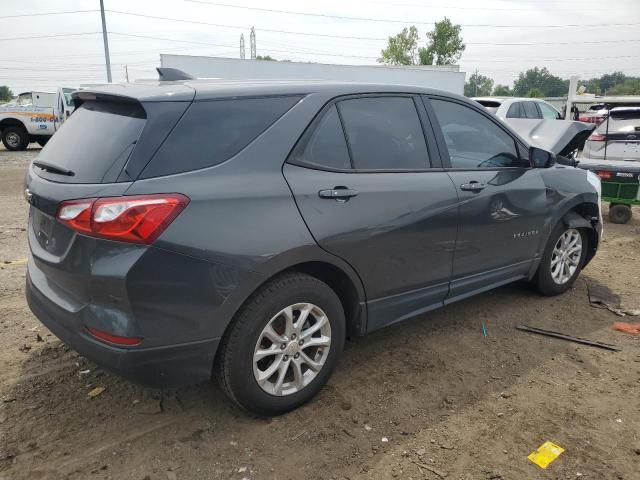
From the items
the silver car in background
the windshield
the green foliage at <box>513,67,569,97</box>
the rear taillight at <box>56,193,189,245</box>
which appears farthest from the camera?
the green foliage at <box>513,67,569,97</box>

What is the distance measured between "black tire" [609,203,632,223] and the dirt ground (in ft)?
15.0

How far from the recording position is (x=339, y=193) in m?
2.74

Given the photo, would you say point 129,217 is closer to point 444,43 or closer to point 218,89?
point 218,89

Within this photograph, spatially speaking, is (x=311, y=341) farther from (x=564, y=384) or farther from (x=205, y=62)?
(x=205, y=62)

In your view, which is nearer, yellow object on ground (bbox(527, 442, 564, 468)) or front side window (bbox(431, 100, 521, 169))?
yellow object on ground (bbox(527, 442, 564, 468))

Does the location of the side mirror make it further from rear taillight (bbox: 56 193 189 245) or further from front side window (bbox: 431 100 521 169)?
rear taillight (bbox: 56 193 189 245)

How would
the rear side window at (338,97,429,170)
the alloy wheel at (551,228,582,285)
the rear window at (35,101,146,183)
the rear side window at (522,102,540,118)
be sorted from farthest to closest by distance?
the rear side window at (522,102,540,118) → the alloy wheel at (551,228,582,285) → the rear side window at (338,97,429,170) → the rear window at (35,101,146,183)

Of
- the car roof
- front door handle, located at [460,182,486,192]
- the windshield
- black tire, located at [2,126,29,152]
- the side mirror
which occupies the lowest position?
black tire, located at [2,126,29,152]

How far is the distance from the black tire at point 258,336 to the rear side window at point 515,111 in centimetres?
1007

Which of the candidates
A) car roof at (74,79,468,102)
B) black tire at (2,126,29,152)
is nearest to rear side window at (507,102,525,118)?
car roof at (74,79,468,102)

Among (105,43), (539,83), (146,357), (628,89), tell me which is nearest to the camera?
(146,357)

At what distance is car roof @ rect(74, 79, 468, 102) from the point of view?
2.45 meters

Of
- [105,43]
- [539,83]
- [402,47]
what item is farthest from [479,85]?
[105,43]

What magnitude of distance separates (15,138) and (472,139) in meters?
19.0
